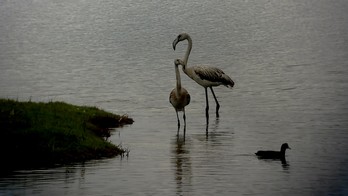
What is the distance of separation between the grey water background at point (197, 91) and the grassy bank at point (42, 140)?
600 mm

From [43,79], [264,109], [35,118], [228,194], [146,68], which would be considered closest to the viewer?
[228,194]

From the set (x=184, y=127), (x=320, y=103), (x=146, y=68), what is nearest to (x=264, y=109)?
(x=320, y=103)

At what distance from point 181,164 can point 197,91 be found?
18184 mm

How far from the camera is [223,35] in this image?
77.6 m

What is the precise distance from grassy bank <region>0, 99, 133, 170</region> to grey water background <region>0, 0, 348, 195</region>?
0.60 metres

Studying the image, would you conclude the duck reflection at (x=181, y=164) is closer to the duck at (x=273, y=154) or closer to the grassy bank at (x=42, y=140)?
the grassy bank at (x=42, y=140)

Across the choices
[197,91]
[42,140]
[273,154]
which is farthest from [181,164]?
[197,91]

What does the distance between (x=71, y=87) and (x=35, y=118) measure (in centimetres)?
1959

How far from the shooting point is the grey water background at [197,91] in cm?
2298

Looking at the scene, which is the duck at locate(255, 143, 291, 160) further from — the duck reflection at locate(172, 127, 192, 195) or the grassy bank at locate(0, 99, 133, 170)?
the grassy bank at locate(0, 99, 133, 170)

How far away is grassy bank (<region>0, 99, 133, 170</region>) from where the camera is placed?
80.6ft

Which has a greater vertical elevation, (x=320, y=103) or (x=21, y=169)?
(x=320, y=103)

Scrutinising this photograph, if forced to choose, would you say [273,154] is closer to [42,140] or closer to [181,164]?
[181,164]

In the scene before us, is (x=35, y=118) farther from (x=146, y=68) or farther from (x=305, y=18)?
(x=305, y=18)
